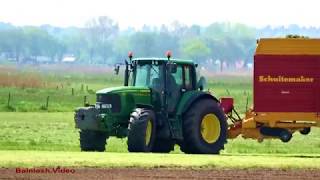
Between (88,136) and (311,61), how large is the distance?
20.4 feet

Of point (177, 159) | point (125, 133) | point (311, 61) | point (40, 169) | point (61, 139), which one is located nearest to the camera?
point (40, 169)

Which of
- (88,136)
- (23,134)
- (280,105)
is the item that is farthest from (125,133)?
(23,134)

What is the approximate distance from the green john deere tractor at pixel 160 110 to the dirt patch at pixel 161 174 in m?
4.47

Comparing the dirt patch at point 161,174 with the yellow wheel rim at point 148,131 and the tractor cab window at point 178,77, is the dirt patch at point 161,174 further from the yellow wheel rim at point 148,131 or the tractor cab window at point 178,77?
the tractor cab window at point 178,77

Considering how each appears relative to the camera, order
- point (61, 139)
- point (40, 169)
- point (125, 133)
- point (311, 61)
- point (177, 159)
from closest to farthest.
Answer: point (40, 169) → point (177, 159) → point (125, 133) → point (311, 61) → point (61, 139)

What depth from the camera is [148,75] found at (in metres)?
22.6

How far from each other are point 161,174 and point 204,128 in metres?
6.68

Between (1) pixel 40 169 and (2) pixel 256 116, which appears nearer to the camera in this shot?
(1) pixel 40 169

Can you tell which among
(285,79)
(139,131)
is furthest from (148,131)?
(285,79)

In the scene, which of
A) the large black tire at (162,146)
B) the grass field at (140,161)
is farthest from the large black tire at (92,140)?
the grass field at (140,161)

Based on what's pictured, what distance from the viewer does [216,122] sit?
2308cm

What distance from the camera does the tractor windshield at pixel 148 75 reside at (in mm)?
22391

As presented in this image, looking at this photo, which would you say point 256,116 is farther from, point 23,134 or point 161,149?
point 23,134

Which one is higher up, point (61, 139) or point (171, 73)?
point (171, 73)
